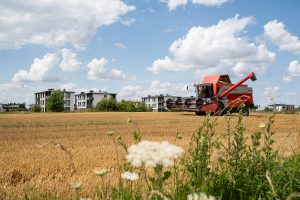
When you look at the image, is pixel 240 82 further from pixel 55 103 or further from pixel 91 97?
pixel 91 97

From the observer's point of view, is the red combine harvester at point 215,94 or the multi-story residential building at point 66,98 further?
the multi-story residential building at point 66,98

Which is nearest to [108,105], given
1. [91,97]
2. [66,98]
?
[91,97]

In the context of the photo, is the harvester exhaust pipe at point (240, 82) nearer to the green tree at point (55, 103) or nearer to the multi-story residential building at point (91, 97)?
the green tree at point (55, 103)

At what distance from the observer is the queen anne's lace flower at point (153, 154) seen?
1.48 m

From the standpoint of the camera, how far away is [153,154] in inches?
60.7

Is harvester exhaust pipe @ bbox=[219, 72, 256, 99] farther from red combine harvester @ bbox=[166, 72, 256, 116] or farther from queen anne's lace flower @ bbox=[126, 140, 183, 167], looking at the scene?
queen anne's lace flower @ bbox=[126, 140, 183, 167]

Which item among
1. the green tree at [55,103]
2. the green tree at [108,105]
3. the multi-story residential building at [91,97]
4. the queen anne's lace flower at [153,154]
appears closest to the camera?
the queen anne's lace flower at [153,154]

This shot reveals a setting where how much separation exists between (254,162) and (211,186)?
0.55 meters

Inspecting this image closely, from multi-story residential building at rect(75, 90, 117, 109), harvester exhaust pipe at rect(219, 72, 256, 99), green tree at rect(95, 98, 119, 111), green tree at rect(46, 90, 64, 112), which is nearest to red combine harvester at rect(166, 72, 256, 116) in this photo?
harvester exhaust pipe at rect(219, 72, 256, 99)

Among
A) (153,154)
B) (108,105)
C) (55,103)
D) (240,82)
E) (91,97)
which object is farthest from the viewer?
(91,97)

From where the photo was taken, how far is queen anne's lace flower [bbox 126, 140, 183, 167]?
1483mm

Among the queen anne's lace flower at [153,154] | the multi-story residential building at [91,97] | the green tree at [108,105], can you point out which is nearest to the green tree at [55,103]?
the green tree at [108,105]

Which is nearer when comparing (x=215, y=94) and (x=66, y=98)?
(x=215, y=94)

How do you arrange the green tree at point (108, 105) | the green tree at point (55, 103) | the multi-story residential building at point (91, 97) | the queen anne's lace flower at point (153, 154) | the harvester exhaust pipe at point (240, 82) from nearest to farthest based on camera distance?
the queen anne's lace flower at point (153, 154) < the harvester exhaust pipe at point (240, 82) < the green tree at point (55, 103) < the green tree at point (108, 105) < the multi-story residential building at point (91, 97)
